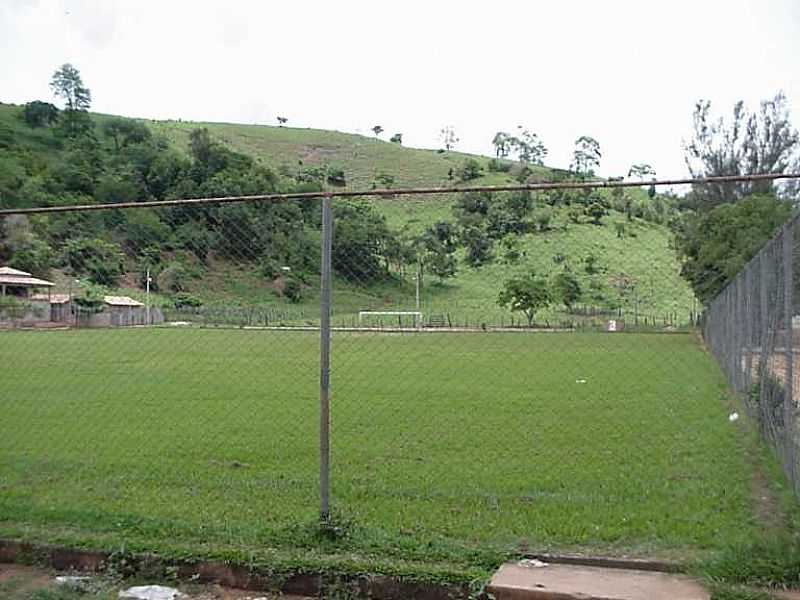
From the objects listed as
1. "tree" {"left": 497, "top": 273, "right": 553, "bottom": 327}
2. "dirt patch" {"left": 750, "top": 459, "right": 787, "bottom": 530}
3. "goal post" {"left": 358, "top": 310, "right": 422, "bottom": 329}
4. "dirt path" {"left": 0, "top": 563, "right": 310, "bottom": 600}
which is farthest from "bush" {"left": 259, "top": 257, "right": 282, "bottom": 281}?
"dirt patch" {"left": 750, "top": 459, "right": 787, "bottom": 530}

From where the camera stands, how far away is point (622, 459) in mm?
8789

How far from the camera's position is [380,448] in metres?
9.56

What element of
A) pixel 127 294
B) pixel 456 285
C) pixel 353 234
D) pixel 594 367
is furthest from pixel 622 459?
pixel 594 367

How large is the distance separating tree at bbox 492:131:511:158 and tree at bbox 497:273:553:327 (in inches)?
5004

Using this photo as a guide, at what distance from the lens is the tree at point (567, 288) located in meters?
6.15

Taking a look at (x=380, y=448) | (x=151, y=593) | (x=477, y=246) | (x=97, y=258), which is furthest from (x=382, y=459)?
(x=151, y=593)

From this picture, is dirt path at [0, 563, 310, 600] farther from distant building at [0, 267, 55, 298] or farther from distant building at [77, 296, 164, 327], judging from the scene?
distant building at [0, 267, 55, 298]

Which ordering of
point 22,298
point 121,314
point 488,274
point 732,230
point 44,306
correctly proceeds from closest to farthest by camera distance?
point 488,274 < point 22,298 < point 121,314 < point 44,306 < point 732,230

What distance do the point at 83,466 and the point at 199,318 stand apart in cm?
255

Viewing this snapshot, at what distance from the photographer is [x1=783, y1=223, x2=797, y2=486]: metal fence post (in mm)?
6245

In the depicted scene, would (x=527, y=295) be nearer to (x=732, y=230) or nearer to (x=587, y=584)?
(x=587, y=584)

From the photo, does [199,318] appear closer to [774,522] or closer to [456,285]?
[456,285]

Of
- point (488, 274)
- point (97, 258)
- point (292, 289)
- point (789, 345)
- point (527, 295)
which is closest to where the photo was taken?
point (488, 274)

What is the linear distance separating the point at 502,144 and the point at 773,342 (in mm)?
128241
